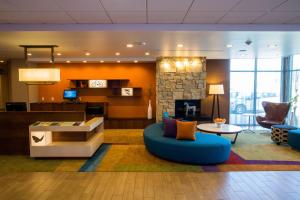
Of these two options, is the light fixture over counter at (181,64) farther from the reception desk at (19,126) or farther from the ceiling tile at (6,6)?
the ceiling tile at (6,6)

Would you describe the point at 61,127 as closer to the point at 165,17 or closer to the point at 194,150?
the point at 194,150

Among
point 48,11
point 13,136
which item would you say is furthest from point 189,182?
point 13,136

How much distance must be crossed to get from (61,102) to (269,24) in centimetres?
732

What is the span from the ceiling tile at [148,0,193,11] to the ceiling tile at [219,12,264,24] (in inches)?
32.7

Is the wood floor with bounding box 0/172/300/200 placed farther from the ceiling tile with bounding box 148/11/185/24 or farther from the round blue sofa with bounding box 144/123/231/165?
the ceiling tile with bounding box 148/11/185/24

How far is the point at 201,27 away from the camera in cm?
389

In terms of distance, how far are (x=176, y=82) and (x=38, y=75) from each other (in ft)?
15.0

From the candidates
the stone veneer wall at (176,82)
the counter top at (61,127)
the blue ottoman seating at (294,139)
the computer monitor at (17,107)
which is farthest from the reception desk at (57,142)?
the blue ottoman seating at (294,139)

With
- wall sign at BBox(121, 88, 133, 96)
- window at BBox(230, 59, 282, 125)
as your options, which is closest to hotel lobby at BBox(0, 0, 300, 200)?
wall sign at BBox(121, 88, 133, 96)

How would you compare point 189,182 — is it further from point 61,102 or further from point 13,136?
point 61,102

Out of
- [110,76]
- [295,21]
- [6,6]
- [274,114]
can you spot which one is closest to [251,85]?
[274,114]

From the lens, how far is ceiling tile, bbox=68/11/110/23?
3.30 m

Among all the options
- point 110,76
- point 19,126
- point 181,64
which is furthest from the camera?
point 110,76

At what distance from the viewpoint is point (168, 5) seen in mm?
2977
